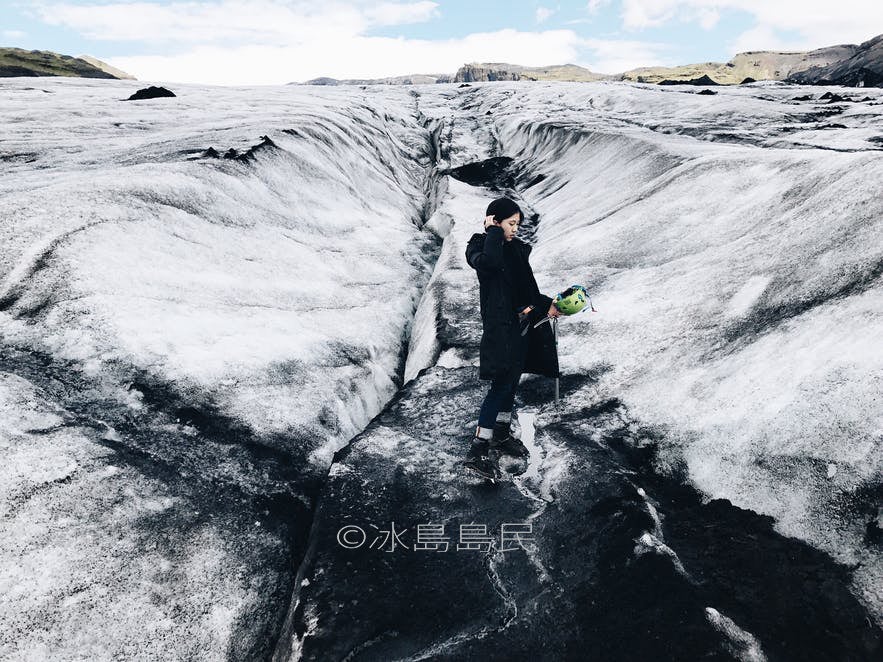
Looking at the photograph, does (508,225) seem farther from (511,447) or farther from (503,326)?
(511,447)

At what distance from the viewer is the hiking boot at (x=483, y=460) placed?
13.7ft

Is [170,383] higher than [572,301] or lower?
lower

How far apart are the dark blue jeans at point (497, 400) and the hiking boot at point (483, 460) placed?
18 cm

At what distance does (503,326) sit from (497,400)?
665 mm

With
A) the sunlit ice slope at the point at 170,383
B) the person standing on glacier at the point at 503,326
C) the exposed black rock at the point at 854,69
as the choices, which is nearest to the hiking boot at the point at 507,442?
the person standing on glacier at the point at 503,326

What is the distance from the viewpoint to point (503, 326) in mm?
4125

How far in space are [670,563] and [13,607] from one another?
3.92 meters

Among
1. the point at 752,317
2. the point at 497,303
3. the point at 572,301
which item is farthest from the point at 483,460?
the point at 752,317

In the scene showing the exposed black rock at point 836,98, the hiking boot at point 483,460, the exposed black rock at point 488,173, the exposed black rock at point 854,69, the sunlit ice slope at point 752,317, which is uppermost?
the exposed black rock at point 854,69

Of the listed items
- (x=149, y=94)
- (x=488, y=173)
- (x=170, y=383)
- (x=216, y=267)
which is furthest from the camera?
(x=149, y=94)

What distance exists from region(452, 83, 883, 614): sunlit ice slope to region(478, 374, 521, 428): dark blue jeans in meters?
1.20

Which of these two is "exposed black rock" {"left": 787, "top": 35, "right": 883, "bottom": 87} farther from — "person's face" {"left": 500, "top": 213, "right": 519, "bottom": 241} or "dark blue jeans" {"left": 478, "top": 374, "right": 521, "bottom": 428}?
"dark blue jeans" {"left": 478, "top": 374, "right": 521, "bottom": 428}

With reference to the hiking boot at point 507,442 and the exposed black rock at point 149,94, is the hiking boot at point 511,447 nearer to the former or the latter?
the hiking boot at point 507,442

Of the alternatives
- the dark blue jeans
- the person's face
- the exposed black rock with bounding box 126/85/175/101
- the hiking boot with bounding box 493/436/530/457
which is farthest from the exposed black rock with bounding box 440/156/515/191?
the exposed black rock with bounding box 126/85/175/101
